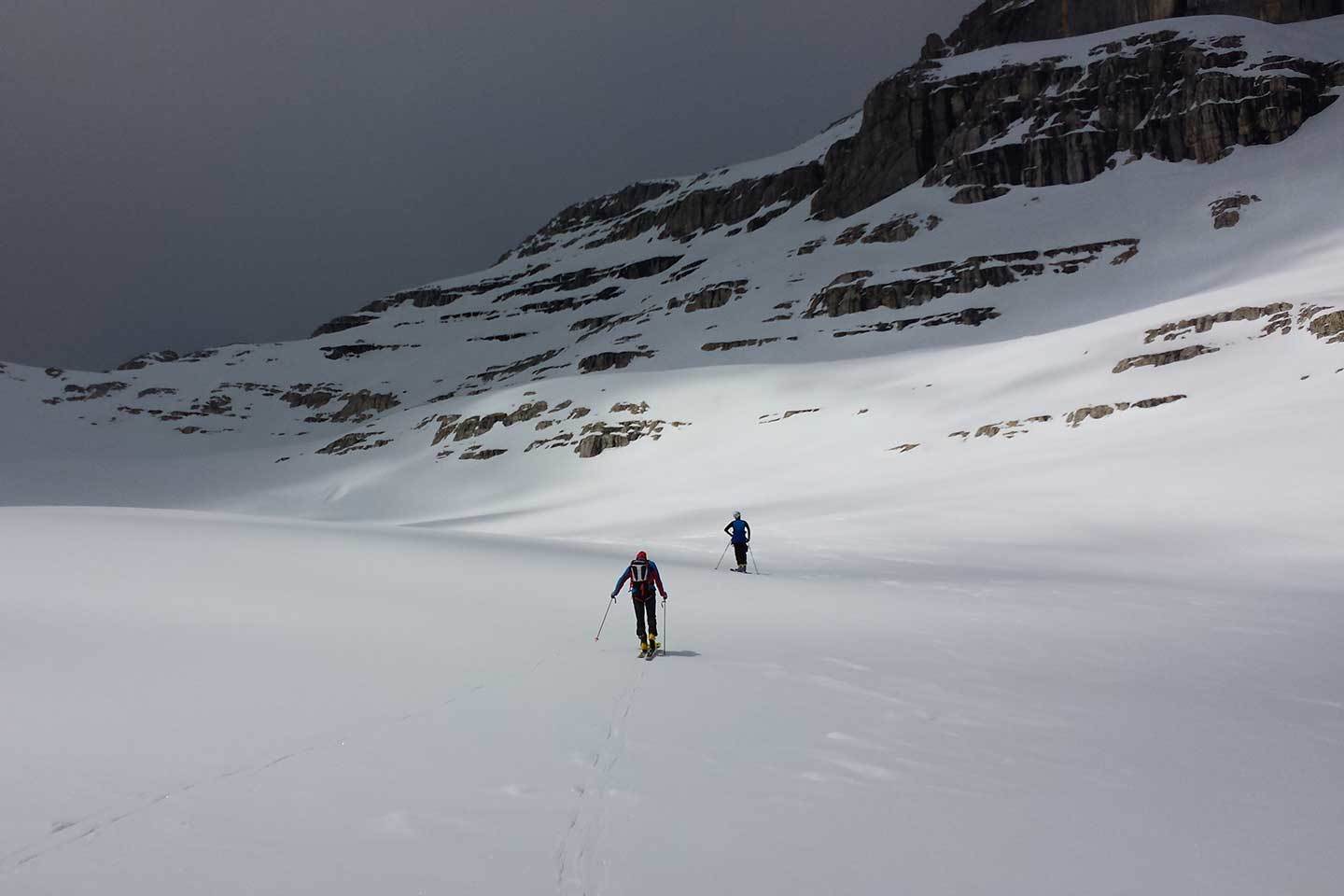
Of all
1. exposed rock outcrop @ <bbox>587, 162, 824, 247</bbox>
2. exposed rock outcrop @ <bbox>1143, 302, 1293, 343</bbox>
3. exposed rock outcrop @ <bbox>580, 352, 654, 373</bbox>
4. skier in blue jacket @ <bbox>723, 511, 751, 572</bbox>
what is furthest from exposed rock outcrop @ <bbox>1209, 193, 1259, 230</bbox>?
skier in blue jacket @ <bbox>723, 511, 751, 572</bbox>

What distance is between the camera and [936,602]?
1395 cm

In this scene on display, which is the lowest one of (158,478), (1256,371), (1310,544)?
(1310,544)

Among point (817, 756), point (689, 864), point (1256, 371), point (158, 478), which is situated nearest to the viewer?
point (689, 864)

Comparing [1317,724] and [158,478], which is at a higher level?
[158,478]

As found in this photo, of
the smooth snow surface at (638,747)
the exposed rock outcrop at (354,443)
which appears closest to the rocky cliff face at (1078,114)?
the exposed rock outcrop at (354,443)

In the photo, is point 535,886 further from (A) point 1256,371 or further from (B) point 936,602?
(A) point 1256,371

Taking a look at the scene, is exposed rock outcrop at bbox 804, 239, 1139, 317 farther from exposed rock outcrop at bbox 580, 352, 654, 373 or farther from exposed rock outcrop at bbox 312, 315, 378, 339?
exposed rock outcrop at bbox 312, 315, 378, 339

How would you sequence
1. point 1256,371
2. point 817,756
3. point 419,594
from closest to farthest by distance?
point 817,756 < point 419,594 < point 1256,371

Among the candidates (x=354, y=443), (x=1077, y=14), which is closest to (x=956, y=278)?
(x=354, y=443)

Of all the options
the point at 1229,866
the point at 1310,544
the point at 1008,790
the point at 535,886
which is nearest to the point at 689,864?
the point at 535,886

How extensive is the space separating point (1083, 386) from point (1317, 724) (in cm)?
3941

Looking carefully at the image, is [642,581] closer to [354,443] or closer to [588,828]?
[588,828]

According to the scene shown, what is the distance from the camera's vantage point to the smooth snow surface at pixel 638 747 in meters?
4.03

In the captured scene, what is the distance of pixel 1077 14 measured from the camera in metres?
132
